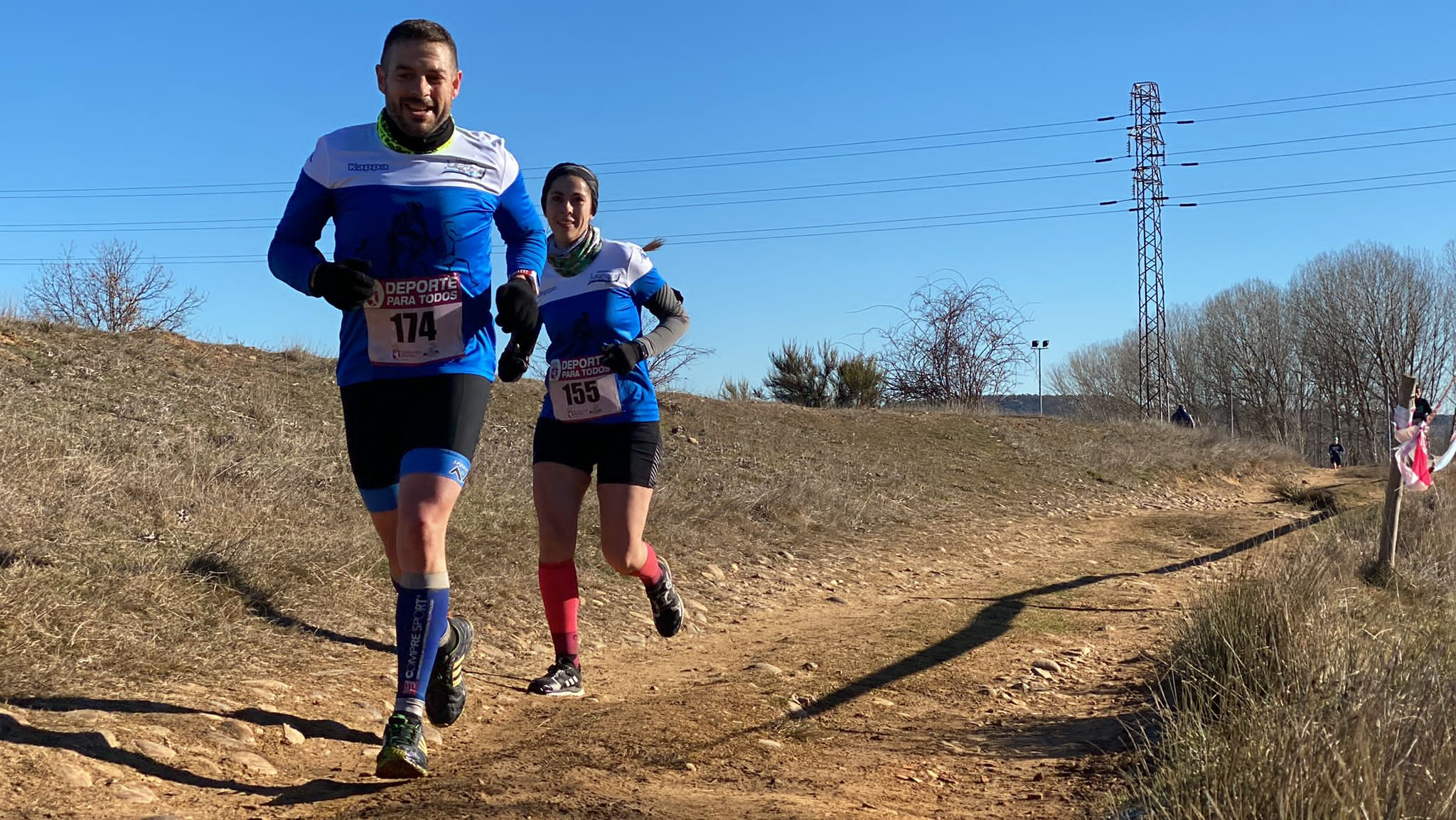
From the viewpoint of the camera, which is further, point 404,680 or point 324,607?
point 324,607

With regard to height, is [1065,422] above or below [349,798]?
above

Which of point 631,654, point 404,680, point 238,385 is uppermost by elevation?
point 238,385

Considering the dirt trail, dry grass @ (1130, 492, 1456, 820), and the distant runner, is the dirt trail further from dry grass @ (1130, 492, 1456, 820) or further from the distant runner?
the distant runner

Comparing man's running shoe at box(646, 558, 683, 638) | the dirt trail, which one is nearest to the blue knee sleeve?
the dirt trail

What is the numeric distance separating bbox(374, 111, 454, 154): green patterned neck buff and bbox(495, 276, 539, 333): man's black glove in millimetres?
472

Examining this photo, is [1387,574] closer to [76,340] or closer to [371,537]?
[371,537]

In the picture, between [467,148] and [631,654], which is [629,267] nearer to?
[467,148]

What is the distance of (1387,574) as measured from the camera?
779 centimetres

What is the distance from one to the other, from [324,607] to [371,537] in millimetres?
912

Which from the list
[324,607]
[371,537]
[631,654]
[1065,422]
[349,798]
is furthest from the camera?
[1065,422]

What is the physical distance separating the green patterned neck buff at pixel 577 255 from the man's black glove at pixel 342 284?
4.52ft

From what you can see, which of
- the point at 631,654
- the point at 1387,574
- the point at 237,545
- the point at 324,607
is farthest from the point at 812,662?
the point at 1387,574

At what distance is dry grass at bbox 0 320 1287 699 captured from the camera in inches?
165

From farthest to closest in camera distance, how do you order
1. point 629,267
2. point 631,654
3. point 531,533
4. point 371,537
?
point 531,533
point 371,537
point 631,654
point 629,267
